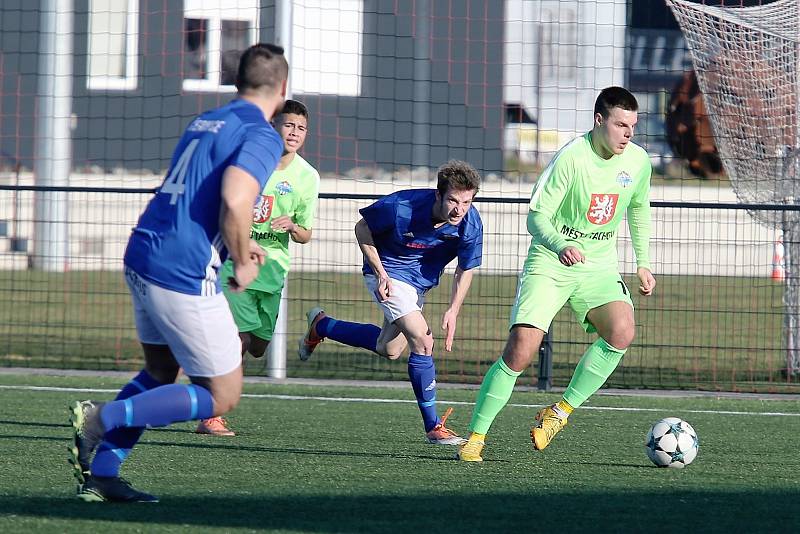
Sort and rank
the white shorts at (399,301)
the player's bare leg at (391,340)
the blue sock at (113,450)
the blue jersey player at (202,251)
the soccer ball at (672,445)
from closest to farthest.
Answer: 1. the blue jersey player at (202,251)
2. the blue sock at (113,450)
3. the soccer ball at (672,445)
4. the white shorts at (399,301)
5. the player's bare leg at (391,340)

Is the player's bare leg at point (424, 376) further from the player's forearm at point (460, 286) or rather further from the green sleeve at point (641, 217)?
the green sleeve at point (641, 217)

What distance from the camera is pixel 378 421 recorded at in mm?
8102

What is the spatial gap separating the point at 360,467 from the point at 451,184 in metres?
1.53

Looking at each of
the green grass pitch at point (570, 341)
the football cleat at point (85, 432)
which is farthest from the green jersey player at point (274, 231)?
the football cleat at point (85, 432)

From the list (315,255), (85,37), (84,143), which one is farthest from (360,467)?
(84,143)

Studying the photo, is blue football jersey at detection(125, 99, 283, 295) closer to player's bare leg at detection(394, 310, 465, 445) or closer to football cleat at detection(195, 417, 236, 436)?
player's bare leg at detection(394, 310, 465, 445)

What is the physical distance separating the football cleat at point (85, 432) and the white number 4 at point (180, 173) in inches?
34.4

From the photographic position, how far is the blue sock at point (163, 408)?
4684 millimetres

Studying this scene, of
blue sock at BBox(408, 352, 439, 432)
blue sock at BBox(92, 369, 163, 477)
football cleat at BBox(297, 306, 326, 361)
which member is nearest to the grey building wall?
football cleat at BBox(297, 306, 326, 361)

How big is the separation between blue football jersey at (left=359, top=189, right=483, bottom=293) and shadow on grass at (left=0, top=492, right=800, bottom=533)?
196cm

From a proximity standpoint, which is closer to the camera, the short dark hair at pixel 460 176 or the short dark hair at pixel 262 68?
the short dark hair at pixel 262 68

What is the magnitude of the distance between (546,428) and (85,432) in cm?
269

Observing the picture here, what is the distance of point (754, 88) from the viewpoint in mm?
10953

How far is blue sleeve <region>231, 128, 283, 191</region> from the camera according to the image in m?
4.46
